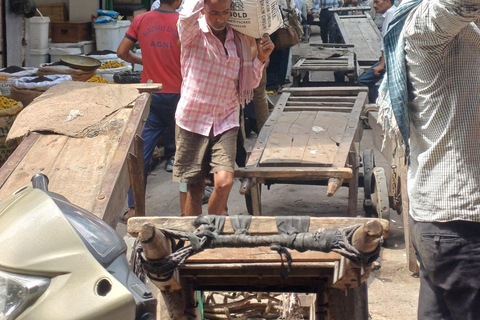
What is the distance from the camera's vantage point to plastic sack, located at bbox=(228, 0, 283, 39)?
13.4ft

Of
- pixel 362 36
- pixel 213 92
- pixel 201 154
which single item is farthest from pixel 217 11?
→ pixel 362 36

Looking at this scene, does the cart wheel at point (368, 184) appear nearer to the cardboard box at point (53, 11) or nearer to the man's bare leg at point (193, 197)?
the man's bare leg at point (193, 197)

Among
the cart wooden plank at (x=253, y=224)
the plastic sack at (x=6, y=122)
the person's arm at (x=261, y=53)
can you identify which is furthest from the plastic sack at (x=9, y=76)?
the cart wooden plank at (x=253, y=224)

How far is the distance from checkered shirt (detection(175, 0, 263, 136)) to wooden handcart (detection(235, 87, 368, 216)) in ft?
1.53

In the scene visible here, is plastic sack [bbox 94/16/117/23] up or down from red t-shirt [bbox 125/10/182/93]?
down

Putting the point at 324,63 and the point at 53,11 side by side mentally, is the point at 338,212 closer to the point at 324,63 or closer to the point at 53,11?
the point at 324,63

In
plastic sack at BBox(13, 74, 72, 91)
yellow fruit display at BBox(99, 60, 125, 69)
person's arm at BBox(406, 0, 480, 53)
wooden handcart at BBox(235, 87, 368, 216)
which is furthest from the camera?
yellow fruit display at BBox(99, 60, 125, 69)

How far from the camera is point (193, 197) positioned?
4.75 meters

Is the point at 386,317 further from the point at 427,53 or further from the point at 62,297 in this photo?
the point at 62,297

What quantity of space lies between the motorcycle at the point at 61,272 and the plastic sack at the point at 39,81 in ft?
15.4

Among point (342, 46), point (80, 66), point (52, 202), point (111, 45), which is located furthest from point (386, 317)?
point (342, 46)

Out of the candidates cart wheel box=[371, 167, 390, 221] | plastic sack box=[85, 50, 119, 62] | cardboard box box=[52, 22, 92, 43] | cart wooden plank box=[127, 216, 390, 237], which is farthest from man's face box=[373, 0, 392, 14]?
cart wooden plank box=[127, 216, 390, 237]

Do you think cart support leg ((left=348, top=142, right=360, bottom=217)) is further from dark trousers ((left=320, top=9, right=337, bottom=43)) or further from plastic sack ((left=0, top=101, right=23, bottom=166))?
dark trousers ((left=320, top=9, right=337, bottom=43))

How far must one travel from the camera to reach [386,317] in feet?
13.9
